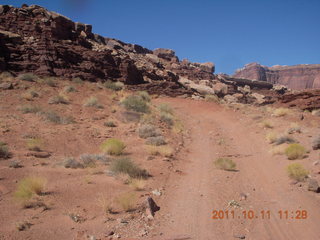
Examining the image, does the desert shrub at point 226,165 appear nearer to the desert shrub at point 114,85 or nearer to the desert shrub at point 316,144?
the desert shrub at point 316,144

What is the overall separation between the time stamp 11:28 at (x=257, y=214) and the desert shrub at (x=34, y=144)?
626 centimetres

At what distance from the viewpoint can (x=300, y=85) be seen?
126 meters

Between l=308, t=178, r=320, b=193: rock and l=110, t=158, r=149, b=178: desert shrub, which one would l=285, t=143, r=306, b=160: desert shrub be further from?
l=110, t=158, r=149, b=178: desert shrub

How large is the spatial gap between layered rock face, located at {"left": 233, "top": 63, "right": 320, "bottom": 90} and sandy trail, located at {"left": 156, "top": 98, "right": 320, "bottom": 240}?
425ft

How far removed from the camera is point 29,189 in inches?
207

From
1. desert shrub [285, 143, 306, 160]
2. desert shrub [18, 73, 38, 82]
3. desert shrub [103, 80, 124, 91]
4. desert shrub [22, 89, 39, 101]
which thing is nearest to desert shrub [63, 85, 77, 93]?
desert shrub [22, 89, 39, 101]

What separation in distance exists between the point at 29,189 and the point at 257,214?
4.73 m

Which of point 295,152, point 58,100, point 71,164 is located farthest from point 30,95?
point 295,152

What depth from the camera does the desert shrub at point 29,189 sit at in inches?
202

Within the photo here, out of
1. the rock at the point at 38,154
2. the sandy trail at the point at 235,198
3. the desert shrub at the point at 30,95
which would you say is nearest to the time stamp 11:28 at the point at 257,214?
the sandy trail at the point at 235,198

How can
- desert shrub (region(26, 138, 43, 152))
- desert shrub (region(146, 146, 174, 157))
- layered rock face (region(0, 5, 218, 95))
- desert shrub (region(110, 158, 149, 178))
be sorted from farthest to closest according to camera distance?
layered rock face (region(0, 5, 218, 95)) → desert shrub (region(146, 146, 174, 157)) → desert shrub (region(26, 138, 43, 152)) → desert shrub (region(110, 158, 149, 178))

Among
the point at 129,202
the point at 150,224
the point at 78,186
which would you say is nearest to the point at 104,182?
the point at 78,186

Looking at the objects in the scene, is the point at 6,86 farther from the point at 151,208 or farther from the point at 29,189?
the point at 151,208

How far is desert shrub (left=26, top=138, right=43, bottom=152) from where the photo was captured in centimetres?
848
